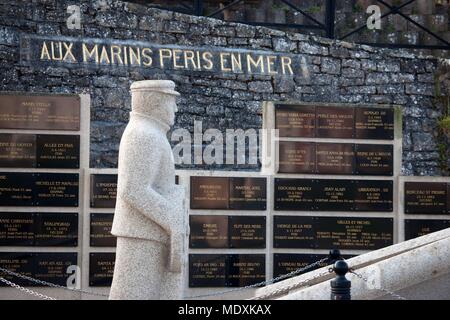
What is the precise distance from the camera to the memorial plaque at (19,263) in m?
11.3

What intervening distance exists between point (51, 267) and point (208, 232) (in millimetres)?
1819

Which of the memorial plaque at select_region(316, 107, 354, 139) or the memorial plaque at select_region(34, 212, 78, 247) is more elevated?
the memorial plaque at select_region(316, 107, 354, 139)

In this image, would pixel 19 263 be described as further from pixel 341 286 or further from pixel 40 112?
pixel 341 286

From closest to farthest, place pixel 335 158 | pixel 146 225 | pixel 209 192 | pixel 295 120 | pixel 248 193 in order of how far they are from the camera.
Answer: pixel 146 225 < pixel 209 192 < pixel 248 193 < pixel 295 120 < pixel 335 158

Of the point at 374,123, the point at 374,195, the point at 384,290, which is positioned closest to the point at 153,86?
the point at 384,290

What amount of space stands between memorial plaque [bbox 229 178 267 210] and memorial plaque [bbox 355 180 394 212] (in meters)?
1.13

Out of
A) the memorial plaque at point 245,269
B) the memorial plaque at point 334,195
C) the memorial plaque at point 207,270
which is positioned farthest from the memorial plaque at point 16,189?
the memorial plaque at point 334,195

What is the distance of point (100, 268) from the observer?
11477 mm

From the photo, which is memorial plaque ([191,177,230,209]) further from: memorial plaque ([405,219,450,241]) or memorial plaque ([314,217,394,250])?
memorial plaque ([405,219,450,241])

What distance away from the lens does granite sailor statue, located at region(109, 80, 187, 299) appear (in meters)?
8.05

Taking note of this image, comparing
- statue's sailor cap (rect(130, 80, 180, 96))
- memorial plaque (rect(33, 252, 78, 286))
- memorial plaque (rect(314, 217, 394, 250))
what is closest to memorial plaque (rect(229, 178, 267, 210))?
memorial plaque (rect(314, 217, 394, 250))

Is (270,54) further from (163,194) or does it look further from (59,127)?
(163,194)

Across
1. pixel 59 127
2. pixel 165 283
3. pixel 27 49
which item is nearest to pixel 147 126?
pixel 165 283

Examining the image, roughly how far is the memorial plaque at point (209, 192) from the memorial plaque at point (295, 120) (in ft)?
2.97
